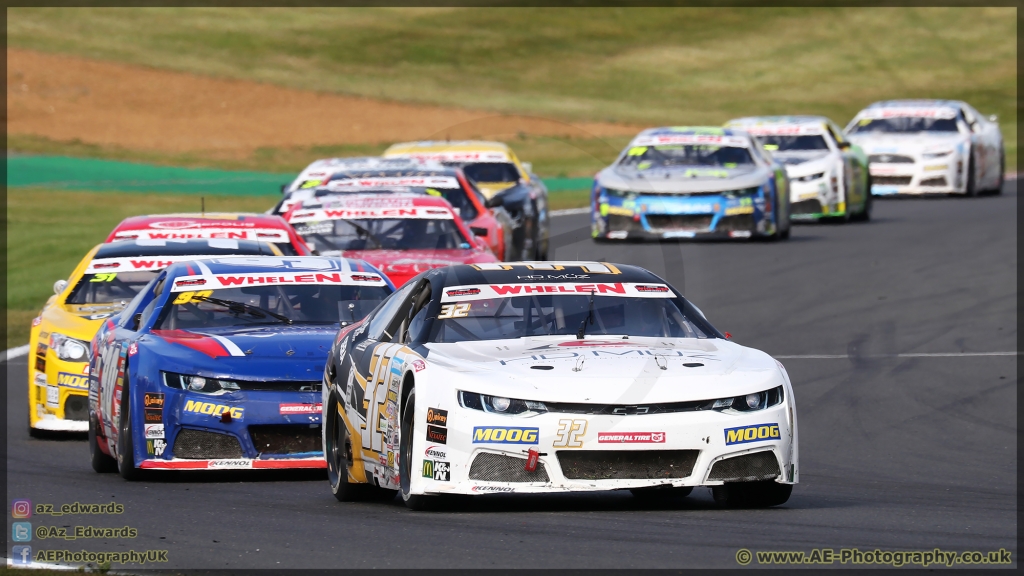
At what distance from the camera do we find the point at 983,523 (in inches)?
303

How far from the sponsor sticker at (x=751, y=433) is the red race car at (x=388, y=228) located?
742 centimetres

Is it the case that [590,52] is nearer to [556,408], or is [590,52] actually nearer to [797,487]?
[797,487]

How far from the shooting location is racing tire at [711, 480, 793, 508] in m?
8.08

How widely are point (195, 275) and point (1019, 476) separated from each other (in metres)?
4.75

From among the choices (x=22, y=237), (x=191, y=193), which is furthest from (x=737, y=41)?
(x=22, y=237)

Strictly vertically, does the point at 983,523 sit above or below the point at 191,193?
above

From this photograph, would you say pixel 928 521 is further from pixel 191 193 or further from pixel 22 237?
pixel 191 193

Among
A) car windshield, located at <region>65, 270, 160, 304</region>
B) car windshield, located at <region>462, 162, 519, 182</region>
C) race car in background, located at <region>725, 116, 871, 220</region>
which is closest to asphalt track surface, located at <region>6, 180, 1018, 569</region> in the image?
car windshield, located at <region>65, 270, 160, 304</region>

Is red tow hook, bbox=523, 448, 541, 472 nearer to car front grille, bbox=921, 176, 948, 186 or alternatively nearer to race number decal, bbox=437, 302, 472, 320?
race number decal, bbox=437, 302, 472, 320

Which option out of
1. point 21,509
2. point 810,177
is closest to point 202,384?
point 21,509

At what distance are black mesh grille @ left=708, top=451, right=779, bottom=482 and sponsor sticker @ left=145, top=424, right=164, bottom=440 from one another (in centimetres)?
326

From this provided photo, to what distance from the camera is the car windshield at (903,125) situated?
29641mm

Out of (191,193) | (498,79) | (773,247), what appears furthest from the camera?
(498,79)

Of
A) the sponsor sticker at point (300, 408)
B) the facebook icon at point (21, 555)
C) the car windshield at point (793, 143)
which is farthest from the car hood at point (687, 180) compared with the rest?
the facebook icon at point (21, 555)
